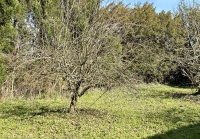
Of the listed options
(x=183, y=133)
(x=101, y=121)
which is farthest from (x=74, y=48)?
(x=183, y=133)

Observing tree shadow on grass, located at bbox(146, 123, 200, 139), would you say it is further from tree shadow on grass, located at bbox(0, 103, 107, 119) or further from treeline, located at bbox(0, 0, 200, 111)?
tree shadow on grass, located at bbox(0, 103, 107, 119)

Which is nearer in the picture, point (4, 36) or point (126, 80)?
point (126, 80)

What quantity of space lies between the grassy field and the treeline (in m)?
0.86

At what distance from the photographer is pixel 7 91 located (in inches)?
441

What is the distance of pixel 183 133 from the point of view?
6645 mm

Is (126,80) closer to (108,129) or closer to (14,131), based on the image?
(108,129)

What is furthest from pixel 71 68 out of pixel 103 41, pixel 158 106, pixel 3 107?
pixel 158 106

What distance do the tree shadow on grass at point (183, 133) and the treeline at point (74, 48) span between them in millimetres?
1829

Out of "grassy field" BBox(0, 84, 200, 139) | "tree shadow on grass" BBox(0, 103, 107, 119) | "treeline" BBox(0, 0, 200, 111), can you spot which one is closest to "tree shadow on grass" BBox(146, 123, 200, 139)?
"grassy field" BBox(0, 84, 200, 139)

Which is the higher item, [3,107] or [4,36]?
[4,36]

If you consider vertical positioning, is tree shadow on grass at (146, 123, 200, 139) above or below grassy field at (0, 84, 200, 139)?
below

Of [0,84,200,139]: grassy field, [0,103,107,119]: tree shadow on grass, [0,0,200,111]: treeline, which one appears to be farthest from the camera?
[0,103,107,119]: tree shadow on grass

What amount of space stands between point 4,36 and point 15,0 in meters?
1.67

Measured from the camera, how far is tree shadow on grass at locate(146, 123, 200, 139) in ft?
20.8
